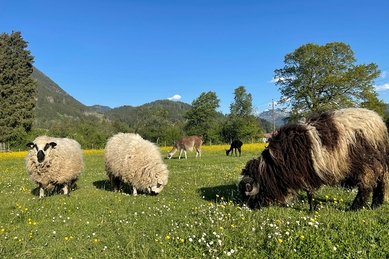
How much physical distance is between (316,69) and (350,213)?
5050cm

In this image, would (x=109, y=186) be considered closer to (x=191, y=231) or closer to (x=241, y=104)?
(x=191, y=231)

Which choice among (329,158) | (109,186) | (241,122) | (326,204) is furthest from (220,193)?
(241,122)

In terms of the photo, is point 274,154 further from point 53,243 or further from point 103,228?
point 53,243

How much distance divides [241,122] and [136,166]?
227ft

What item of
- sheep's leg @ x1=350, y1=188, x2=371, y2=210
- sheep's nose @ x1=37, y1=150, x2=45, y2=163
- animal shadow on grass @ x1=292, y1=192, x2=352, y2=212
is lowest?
animal shadow on grass @ x1=292, y1=192, x2=352, y2=212

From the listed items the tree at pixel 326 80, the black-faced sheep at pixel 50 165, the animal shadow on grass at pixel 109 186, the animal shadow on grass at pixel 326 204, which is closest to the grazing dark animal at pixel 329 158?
the animal shadow on grass at pixel 326 204

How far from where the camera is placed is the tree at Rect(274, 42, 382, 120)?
47.1m

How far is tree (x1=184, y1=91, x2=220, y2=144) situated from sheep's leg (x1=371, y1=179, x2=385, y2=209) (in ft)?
254

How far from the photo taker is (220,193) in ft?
30.2

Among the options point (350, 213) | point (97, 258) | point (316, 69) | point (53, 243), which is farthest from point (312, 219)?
point (316, 69)

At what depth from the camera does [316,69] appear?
50750 millimetres

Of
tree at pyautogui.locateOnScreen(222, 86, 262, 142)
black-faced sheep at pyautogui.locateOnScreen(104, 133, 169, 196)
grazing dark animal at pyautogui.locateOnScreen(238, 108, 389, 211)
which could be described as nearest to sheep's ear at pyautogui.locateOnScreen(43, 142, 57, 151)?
black-faced sheep at pyautogui.locateOnScreen(104, 133, 169, 196)

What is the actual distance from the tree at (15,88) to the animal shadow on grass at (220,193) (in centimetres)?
5781

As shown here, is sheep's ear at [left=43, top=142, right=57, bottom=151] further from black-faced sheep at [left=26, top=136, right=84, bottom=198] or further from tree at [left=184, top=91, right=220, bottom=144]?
tree at [left=184, top=91, right=220, bottom=144]
